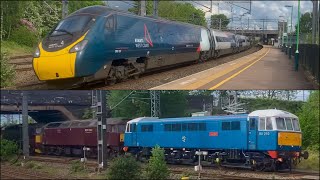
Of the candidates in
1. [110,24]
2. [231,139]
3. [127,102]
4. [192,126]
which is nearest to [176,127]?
[192,126]

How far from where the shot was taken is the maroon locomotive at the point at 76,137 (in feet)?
27.7

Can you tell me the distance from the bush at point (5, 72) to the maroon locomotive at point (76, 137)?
4.49 feet

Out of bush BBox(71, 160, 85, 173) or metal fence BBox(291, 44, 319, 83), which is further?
metal fence BBox(291, 44, 319, 83)

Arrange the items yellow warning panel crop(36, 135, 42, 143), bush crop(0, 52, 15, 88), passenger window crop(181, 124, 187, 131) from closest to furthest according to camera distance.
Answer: bush crop(0, 52, 15, 88), passenger window crop(181, 124, 187, 131), yellow warning panel crop(36, 135, 42, 143)

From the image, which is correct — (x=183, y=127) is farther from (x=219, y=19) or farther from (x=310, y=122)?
(x=310, y=122)

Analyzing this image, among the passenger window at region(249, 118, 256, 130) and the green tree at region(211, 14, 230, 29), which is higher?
the green tree at region(211, 14, 230, 29)

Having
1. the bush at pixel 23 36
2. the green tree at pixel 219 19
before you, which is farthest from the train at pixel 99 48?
the bush at pixel 23 36

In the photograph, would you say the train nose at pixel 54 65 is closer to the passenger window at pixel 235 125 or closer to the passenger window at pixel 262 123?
the passenger window at pixel 235 125

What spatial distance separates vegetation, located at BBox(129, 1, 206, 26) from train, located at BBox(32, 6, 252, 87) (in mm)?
704

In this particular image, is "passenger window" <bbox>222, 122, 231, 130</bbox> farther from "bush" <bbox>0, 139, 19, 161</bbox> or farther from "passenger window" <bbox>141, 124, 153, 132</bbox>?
"bush" <bbox>0, 139, 19, 161</bbox>

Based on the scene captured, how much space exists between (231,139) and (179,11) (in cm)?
357

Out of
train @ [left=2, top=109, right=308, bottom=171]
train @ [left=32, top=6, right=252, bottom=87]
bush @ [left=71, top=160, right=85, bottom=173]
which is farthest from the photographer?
train @ [left=2, top=109, right=308, bottom=171]

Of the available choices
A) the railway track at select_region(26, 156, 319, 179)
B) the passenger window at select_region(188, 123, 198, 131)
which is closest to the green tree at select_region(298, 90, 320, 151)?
the railway track at select_region(26, 156, 319, 179)

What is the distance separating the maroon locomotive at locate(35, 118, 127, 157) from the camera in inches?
332
